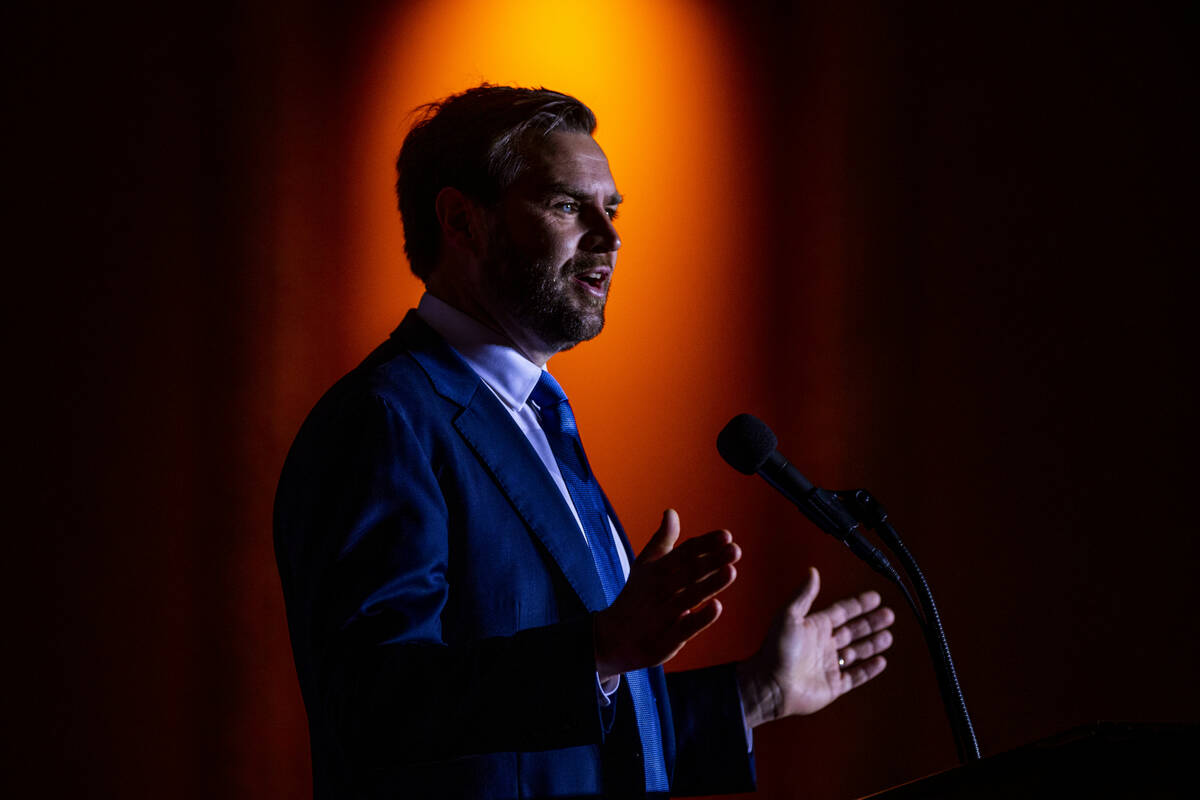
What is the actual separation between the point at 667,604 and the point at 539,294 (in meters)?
0.64

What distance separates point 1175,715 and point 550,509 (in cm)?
158

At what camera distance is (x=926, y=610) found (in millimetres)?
1128

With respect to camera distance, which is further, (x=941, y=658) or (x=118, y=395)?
(x=118, y=395)

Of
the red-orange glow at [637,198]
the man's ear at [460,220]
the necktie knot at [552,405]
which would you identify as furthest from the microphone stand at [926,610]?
the red-orange glow at [637,198]

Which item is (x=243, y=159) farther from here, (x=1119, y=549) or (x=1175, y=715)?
(x=1175, y=715)

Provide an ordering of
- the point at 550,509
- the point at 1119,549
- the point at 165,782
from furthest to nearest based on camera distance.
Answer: the point at 1119,549 → the point at 165,782 → the point at 550,509

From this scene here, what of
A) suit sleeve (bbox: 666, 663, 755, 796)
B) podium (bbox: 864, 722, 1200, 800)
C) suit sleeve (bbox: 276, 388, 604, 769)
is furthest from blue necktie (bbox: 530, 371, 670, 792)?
podium (bbox: 864, 722, 1200, 800)

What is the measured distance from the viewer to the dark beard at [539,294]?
144cm

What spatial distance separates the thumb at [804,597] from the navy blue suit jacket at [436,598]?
364 millimetres

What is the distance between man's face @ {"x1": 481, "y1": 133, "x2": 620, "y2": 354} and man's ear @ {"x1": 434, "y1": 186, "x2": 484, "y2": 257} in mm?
28

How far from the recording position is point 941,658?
3.63 feet

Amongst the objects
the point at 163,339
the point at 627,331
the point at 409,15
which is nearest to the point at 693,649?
the point at 627,331

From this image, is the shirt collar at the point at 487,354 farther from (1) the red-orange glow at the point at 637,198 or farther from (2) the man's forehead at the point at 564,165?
(1) the red-orange glow at the point at 637,198

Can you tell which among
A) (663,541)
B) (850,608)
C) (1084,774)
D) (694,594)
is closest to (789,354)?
(850,608)
